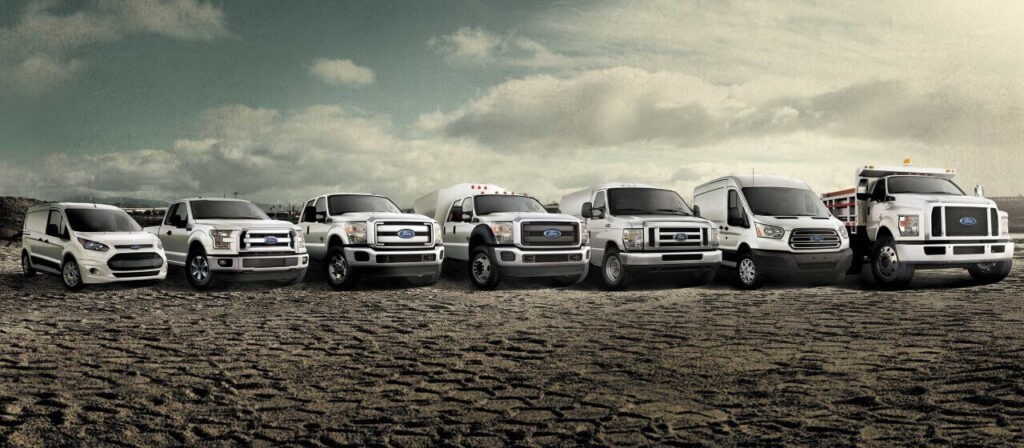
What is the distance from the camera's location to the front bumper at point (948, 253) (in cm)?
1592

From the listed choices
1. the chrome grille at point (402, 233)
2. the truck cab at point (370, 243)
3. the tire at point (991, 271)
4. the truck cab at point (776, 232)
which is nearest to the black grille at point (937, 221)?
the truck cab at point (776, 232)

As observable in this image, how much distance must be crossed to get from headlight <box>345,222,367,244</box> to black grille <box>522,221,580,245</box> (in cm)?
320

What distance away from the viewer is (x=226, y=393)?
730 centimetres

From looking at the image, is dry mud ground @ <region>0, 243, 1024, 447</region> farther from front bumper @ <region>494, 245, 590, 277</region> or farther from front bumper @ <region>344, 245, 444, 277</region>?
front bumper @ <region>494, 245, 590, 277</region>

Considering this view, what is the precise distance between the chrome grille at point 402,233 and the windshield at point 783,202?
6714mm

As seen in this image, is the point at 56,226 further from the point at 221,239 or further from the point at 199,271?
the point at 221,239

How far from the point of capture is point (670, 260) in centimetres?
1579

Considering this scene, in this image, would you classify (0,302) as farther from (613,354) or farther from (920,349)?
(920,349)

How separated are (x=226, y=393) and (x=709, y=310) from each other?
820 cm

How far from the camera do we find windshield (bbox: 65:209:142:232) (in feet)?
54.9

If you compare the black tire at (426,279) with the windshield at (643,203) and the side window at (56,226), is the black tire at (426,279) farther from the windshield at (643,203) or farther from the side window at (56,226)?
the side window at (56,226)

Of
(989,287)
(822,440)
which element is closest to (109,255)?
(822,440)

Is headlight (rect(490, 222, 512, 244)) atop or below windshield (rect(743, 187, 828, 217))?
below

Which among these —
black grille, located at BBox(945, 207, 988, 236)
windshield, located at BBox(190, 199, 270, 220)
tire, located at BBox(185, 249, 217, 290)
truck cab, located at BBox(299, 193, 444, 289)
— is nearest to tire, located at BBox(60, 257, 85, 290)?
tire, located at BBox(185, 249, 217, 290)
